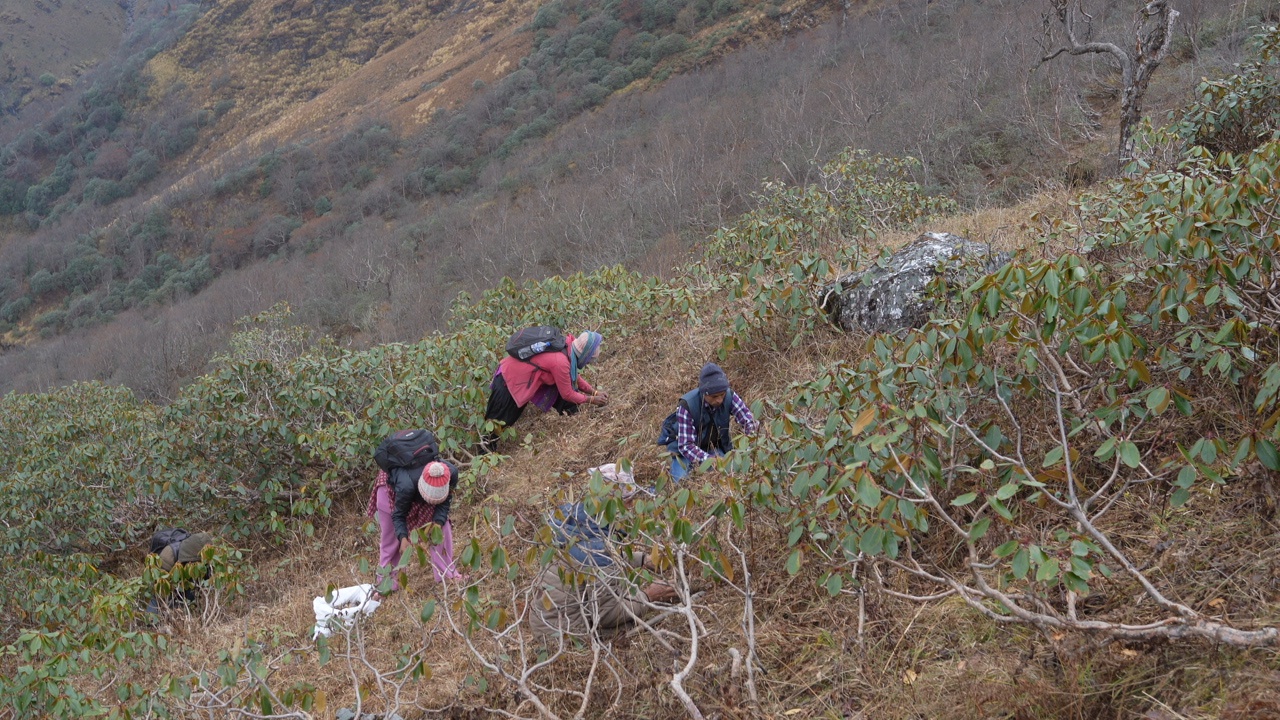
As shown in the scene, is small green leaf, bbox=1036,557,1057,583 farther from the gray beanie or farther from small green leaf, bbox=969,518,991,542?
the gray beanie

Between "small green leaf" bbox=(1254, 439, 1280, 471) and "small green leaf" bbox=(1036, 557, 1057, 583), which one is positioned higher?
"small green leaf" bbox=(1036, 557, 1057, 583)

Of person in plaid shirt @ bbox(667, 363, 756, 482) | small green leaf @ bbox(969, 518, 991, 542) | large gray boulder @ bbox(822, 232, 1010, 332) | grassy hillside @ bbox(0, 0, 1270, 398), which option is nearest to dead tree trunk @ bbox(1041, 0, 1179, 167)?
grassy hillside @ bbox(0, 0, 1270, 398)

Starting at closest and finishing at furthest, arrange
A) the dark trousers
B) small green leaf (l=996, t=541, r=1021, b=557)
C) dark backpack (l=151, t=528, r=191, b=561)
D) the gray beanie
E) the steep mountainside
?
1. small green leaf (l=996, t=541, r=1021, b=557)
2. the gray beanie
3. dark backpack (l=151, t=528, r=191, b=561)
4. the dark trousers
5. the steep mountainside

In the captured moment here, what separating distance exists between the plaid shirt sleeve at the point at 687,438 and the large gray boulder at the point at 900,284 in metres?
1.56

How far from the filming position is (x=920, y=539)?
3.43 meters

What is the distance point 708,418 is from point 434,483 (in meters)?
1.49

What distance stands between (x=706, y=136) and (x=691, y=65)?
13.6 metres

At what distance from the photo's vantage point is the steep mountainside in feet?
257

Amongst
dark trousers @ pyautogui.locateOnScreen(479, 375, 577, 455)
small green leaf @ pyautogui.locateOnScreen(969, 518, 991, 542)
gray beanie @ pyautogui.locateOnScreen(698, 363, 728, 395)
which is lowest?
dark trousers @ pyautogui.locateOnScreen(479, 375, 577, 455)

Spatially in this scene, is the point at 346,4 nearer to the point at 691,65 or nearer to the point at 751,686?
the point at 691,65

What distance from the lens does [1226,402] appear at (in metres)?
3.11

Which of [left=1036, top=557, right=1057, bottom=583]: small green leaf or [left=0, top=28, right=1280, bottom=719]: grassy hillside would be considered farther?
[left=0, top=28, right=1280, bottom=719]: grassy hillside

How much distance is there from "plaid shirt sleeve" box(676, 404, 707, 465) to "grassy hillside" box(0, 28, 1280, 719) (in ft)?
1.09

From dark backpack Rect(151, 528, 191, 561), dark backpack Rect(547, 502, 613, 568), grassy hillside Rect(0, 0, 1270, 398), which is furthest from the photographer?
grassy hillside Rect(0, 0, 1270, 398)
